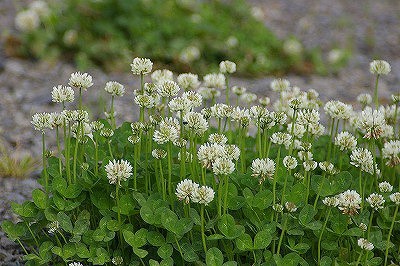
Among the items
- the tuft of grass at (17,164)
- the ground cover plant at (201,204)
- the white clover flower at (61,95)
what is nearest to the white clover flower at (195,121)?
the ground cover plant at (201,204)

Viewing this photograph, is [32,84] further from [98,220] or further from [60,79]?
[98,220]

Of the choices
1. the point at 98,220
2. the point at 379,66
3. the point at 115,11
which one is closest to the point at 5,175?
the point at 98,220

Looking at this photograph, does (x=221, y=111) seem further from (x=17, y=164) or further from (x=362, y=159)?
(x=17, y=164)

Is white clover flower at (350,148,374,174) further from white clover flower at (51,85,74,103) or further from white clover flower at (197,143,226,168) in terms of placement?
white clover flower at (51,85,74,103)

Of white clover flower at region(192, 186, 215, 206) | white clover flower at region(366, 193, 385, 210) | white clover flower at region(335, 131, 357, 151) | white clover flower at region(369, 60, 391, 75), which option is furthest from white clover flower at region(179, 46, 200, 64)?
white clover flower at region(192, 186, 215, 206)

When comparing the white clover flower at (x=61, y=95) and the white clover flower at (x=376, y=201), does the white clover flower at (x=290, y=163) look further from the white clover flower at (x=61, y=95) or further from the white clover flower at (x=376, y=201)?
the white clover flower at (x=61, y=95)
